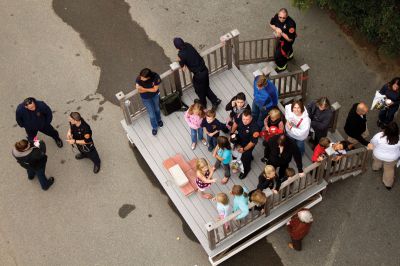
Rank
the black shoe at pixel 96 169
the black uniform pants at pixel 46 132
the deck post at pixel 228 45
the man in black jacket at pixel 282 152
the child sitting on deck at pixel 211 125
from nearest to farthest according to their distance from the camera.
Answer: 1. the man in black jacket at pixel 282 152
2. the child sitting on deck at pixel 211 125
3. the deck post at pixel 228 45
4. the black uniform pants at pixel 46 132
5. the black shoe at pixel 96 169

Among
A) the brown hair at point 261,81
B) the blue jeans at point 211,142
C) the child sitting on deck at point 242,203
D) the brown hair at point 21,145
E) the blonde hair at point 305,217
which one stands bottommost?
the blonde hair at point 305,217

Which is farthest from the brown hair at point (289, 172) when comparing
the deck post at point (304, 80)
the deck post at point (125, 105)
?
the deck post at point (125, 105)

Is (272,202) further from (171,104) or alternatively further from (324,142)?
(171,104)

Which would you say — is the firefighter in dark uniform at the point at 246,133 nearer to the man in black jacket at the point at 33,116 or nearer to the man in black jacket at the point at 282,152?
the man in black jacket at the point at 282,152

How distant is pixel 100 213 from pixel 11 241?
74.9 inches

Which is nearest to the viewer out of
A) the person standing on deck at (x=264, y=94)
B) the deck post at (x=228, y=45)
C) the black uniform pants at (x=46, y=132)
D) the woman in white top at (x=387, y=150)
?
the woman in white top at (x=387, y=150)

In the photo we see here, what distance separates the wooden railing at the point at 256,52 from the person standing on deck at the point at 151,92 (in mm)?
2183

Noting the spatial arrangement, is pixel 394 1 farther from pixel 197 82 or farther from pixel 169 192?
Answer: pixel 169 192

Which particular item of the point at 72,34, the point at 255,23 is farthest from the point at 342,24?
the point at 72,34

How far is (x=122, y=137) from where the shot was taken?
41.1 ft

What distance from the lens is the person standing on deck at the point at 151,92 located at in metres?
10.7

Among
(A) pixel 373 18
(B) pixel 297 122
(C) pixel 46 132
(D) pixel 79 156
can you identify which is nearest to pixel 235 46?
(B) pixel 297 122

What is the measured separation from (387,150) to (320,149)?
1366 mm

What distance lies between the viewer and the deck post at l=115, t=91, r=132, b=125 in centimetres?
1101
